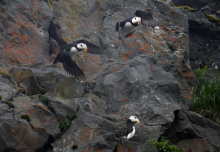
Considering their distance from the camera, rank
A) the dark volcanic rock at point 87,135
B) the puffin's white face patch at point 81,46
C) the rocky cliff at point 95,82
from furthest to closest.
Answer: the puffin's white face patch at point 81,46 → the rocky cliff at point 95,82 → the dark volcanic rock at point 87,135

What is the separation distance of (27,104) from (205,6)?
1099cm

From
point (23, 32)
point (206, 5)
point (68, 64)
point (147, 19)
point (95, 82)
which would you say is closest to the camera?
point (68, 64)

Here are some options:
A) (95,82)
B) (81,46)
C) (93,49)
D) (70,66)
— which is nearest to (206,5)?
(93,49)

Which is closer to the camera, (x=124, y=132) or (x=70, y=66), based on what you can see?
(x=124, y=132)

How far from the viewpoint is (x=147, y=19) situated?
7.88m

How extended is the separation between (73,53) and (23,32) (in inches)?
63.0

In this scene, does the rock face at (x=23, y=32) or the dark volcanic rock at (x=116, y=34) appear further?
the dark volcanic rock at (x=116, y=34)

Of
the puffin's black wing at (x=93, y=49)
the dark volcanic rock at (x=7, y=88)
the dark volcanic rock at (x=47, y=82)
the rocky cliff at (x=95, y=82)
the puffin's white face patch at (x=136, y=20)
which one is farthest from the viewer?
the puffin's white face patch at (x=136, y=20)

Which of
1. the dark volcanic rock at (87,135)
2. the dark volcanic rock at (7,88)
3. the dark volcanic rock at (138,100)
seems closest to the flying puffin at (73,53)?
the dark volcanic rock at (138,100)

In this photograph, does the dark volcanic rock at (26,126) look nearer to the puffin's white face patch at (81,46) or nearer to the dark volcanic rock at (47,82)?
the dark volcanic rock at (47,82)

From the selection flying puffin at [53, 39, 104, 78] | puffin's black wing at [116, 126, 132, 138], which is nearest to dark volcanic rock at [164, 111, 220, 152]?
puffin's black wing at [116, 126, 132, 138]

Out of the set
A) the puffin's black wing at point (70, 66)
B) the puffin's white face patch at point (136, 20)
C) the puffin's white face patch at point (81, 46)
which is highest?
the puffin's white face patch at point (136, 20)

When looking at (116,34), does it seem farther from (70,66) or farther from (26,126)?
(26,126)

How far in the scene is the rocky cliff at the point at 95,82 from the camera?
15.0ft
